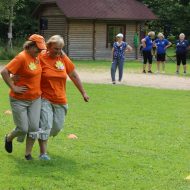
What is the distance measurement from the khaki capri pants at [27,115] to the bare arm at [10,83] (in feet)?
0.57

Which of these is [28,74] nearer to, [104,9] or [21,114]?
[21,114]

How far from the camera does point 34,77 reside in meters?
7.19

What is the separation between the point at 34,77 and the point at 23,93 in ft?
0.84

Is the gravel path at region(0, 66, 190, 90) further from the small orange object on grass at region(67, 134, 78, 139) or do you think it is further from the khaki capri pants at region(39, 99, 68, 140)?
the khaki capri pants at region(39, 99, 68, 140)

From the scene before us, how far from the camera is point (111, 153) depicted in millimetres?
8000

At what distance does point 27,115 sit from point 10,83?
0.50 meters

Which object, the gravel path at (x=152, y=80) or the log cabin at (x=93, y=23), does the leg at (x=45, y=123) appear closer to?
the gravel path at (x=152, y=80)

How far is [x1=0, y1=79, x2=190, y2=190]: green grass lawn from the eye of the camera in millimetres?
6426

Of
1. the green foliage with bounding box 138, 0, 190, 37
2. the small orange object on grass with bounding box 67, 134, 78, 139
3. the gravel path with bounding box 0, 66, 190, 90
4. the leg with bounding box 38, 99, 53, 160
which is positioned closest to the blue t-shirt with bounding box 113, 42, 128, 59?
the gravel path with bounding box 0, 66, 190, 90

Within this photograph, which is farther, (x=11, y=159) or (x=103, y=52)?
(x=103, y=52)

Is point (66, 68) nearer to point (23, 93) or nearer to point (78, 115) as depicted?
point (23, 93)

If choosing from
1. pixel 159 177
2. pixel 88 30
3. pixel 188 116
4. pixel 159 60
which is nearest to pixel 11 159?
pixel 159 177

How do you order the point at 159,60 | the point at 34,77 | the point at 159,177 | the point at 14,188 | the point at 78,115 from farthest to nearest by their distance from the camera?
the point at 159,60 → the point at 78,115 → the point at 34,77 → the point at 159,177 → the point at 14,188

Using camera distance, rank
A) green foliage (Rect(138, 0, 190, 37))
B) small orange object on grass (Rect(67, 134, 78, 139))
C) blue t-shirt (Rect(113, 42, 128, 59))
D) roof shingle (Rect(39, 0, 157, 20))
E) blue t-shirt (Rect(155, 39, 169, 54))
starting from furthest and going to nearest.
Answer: green foliage (Rect(138, 0, 190, 37)) → roof shingle (Rect(39, 0, 157, 20)) → blue t-shirt (Rect(155, 39, 169, 54)) → blue t-shirt (Rect(113, 42, 128, 59)) → small orange object on grass (Rect(67, 134, 78, 139))
